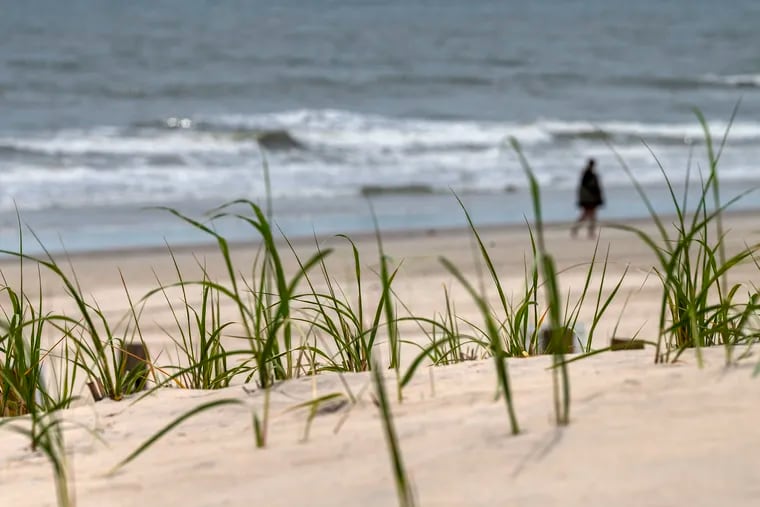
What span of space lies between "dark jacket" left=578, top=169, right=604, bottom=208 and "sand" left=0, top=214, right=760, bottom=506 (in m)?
9.87

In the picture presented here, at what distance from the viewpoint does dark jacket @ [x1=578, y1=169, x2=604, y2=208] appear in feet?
39.5

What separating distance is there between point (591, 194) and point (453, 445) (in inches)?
421

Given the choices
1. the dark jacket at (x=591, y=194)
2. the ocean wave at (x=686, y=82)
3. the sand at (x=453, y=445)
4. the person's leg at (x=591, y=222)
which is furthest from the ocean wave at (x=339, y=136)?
the sand at (x=453, y=445)

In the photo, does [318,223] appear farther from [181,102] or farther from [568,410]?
[181,102]

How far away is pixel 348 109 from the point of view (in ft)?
84.8

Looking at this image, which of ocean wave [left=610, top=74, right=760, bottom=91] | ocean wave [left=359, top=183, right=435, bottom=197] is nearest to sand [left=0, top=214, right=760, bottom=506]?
ocean wave [left=359, top=183, right=435, bottom=197]

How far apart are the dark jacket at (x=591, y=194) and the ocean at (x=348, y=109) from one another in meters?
1.51

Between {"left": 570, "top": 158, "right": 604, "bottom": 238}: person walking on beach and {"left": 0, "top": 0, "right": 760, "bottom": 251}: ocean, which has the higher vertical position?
{"left": 0, "top": 0, "right": 760, "bottom": 251}: ocean

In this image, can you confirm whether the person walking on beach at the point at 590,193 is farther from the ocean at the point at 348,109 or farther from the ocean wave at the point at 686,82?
the ocean wave at the point at 686,82

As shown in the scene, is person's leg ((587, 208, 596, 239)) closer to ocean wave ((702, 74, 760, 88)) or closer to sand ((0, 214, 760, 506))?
sand ((0, 214, 760, 506))

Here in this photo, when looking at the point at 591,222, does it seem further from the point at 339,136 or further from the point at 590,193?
the point at 339,136

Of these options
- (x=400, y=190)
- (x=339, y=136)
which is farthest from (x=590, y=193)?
(x=339, y=136)

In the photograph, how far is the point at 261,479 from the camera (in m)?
1.58

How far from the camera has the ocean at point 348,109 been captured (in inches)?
604
